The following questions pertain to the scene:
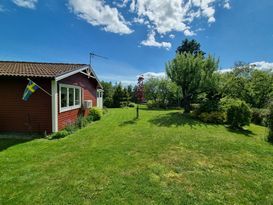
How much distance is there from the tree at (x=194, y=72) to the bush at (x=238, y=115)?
4.92 m

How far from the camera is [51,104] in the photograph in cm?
737

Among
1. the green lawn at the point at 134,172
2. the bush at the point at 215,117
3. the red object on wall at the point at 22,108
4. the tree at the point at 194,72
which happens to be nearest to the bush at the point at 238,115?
the bush at the point at 215,117

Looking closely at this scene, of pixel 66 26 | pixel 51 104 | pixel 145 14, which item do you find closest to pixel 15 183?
pixel 51 104

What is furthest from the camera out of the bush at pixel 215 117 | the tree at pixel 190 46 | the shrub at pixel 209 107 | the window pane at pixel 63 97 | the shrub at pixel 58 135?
the tree at pixel 190 46

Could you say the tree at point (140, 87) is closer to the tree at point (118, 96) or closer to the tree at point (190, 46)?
the tree at point (118, 96)

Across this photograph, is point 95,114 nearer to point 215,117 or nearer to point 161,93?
point 215,117

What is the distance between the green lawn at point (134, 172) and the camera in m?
2.97

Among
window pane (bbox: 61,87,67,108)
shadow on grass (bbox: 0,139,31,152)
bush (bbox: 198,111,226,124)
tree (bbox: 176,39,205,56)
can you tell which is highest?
tree (bbox: 176,39,205,56)

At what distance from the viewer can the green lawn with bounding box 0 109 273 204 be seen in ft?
9.75

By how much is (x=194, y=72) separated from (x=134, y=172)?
13143 millimetres

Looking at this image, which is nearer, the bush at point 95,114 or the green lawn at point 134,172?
the green lawn at point 134,172

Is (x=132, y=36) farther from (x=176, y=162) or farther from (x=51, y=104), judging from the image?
(x=176, y=162)

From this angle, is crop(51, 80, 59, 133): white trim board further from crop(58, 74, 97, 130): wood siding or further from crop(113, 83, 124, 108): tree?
crop(113, 83, 124, 108): tree

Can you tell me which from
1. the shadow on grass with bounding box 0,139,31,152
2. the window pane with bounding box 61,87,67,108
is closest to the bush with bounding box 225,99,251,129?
the window pane with bounding box 61,87,67,108
